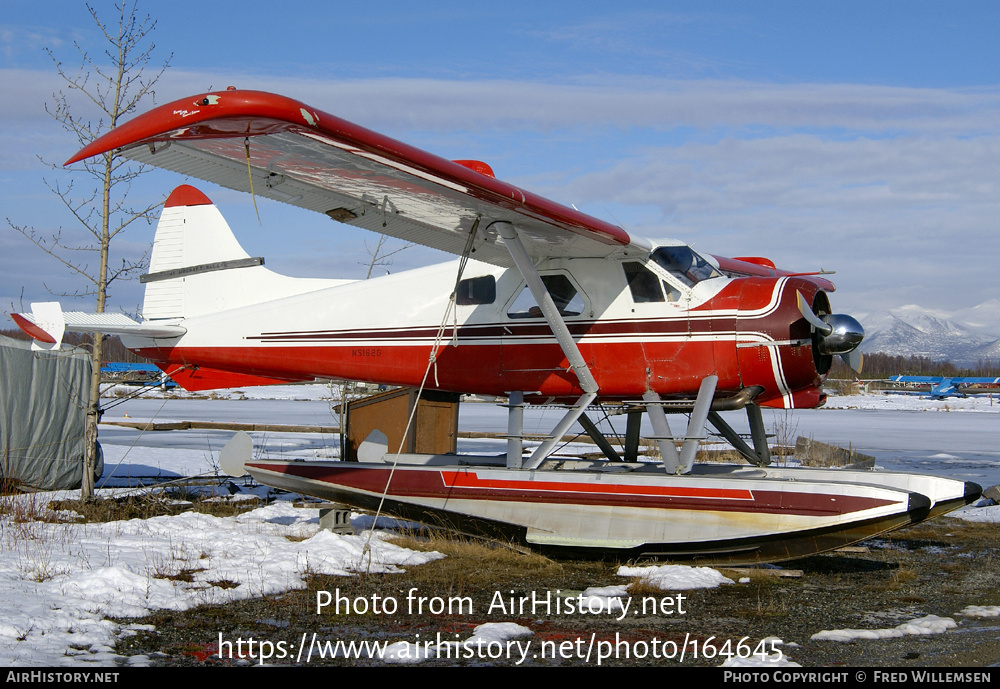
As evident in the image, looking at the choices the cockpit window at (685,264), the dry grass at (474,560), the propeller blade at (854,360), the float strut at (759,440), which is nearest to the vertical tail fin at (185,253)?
the dry grass at (474,560)

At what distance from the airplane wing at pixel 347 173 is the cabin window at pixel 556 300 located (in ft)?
1.01

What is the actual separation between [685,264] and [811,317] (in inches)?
53.1

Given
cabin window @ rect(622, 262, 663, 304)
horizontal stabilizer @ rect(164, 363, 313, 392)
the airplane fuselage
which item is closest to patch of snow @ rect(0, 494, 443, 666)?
A: horizontal stabilizer @ rect(164, 363, 313, 392)

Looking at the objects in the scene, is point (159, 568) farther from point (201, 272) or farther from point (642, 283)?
point (642, 283)

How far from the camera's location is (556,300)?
333 inches

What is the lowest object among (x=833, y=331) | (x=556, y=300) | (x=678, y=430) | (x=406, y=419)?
(x=678, y=430)

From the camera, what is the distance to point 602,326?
26.8ft

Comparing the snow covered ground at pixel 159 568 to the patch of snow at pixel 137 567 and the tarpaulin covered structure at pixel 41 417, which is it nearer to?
the patch of snow at pixel 137 567

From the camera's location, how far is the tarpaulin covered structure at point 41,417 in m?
10.4

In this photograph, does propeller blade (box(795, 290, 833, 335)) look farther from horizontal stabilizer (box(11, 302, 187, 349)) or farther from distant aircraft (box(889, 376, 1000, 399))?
distant aircraft (box(889, 376, 1000, 399))

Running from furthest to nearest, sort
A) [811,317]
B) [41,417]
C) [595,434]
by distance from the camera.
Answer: [41,417] < [595,434] < [811,317]

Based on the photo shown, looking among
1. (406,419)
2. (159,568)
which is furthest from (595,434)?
(159,568)
